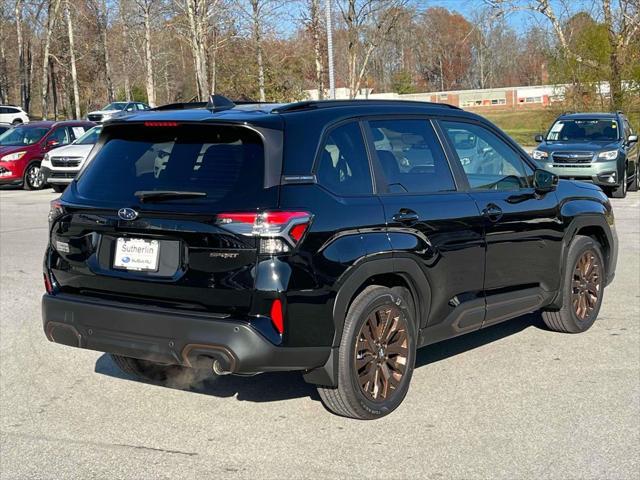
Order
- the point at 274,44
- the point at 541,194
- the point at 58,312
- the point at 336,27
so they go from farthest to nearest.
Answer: the point at 336,27
the point at 274,44
the point at 541,194
the point at 58,312

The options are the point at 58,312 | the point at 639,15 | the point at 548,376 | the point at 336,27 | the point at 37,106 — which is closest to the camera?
the point at 58,312

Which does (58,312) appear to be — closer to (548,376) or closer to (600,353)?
(548,376)

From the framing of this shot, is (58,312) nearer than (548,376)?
Yes

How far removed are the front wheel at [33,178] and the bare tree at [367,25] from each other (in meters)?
18.0

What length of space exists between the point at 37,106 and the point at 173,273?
3688 inches

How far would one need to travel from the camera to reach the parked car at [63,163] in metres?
20.9

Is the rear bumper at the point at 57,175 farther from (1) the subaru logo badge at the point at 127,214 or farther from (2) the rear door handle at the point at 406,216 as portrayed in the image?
(2) the rear door handle at the point at 406,216

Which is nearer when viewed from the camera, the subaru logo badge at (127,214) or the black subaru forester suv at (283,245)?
the black subaru forester suv at (283,245)

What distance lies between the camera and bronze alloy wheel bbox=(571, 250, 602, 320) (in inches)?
268

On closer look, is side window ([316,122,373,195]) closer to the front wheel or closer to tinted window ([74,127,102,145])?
tinted window ([74,127,102,145])

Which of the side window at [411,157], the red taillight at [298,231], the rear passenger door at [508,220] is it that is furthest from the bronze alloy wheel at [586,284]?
the red taillight at [298,231]

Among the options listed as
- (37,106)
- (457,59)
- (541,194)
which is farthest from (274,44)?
(457,59)

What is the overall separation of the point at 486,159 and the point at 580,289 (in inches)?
60.8

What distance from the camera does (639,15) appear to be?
1223 inches
